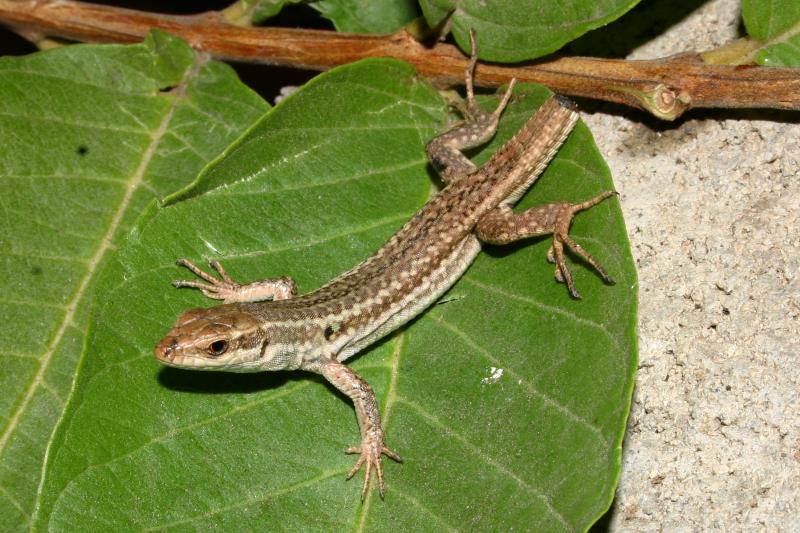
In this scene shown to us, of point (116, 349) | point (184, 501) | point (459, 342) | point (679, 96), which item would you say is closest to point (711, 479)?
point (459, 342)

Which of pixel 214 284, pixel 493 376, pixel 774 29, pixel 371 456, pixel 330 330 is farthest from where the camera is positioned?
pixel 330 330

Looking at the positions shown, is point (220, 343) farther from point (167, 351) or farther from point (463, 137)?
point (463, 137)

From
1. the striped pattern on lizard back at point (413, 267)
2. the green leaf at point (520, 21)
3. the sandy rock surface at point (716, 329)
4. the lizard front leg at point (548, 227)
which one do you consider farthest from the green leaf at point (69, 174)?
the sandy rock surface at point (716, 329)

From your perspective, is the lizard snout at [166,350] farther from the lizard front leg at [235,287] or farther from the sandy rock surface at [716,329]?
the sandy rock surface at [716,329]

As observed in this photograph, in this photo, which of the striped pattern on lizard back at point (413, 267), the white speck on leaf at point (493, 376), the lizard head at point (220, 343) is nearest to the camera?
the white speck on leaf at point (493, 376)

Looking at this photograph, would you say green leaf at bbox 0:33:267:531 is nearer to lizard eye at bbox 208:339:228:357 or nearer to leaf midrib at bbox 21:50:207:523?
leaf midrib at bbox 21:50:207:523

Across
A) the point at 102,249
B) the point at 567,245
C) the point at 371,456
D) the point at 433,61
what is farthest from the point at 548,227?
the point at 102,249

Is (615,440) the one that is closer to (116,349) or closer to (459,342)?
(459,342)
